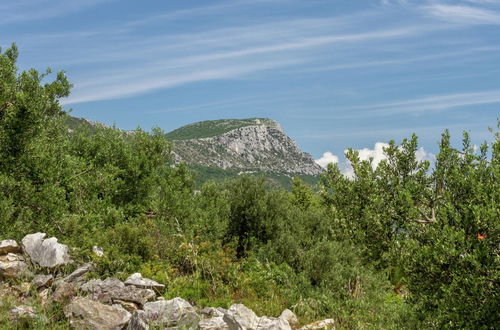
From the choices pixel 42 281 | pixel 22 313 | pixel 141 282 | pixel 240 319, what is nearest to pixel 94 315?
pixel 22 313

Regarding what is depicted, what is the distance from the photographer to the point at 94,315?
959cm

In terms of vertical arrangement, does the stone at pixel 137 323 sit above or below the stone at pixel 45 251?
below

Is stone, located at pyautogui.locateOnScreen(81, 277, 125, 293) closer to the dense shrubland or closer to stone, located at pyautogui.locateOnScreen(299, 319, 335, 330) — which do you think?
the dense shrubland

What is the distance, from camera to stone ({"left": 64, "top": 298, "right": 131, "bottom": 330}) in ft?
30.8

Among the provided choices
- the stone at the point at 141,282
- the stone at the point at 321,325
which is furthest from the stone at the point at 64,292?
the stone at the point at 321,325

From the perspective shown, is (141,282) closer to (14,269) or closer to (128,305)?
(128,305)

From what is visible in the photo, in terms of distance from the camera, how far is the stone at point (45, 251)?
12.2 m

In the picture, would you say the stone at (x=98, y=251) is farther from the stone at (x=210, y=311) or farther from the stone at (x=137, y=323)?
the stone at (x=137, y=323)

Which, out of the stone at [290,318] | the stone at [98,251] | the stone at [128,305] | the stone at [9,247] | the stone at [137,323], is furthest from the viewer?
the stone at [98,251]

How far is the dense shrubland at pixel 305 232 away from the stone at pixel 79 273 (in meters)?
0.40

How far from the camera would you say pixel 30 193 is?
15453 mm

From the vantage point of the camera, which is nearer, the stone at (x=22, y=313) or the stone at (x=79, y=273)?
the stone at (x=22, y=313)

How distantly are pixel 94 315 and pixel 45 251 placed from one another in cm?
380

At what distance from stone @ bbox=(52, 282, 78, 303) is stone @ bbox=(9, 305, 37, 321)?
78cm
